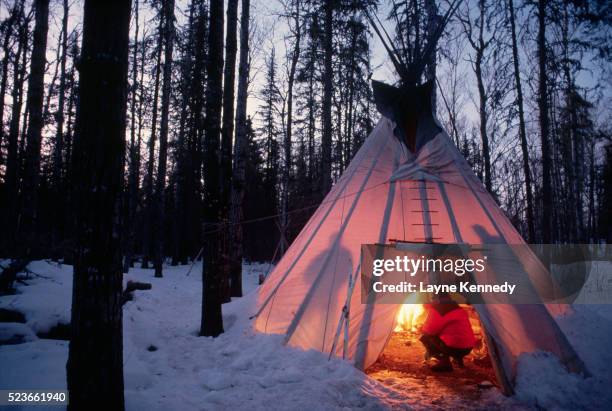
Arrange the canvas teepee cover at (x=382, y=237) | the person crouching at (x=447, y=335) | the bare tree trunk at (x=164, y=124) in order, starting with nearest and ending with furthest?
the canvas teepee cover at (x=382, y=237) → the person crouching at (x=447, y=335) → the bare tree trunk at (x=164, y=124)

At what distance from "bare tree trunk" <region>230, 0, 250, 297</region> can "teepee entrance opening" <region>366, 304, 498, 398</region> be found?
4154mm

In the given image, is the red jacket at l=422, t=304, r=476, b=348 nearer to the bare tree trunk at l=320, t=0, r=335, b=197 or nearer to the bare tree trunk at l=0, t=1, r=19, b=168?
the bare tree trunk at l=320, t=0, r=335, b=197

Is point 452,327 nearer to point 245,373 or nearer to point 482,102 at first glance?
point 245,373

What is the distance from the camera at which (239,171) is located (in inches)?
297

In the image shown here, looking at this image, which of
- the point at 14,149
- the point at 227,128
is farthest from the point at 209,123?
the point at 14,149

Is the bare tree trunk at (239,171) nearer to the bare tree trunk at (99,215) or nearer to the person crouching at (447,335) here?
the person crouching at (447,335)

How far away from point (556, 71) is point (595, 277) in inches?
325

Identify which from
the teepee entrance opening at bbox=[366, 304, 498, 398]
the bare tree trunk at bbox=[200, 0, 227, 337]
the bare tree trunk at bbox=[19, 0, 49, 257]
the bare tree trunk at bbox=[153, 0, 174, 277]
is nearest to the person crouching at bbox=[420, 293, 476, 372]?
the teepee entrance opening at bbox=[366, 304, 498, 398]

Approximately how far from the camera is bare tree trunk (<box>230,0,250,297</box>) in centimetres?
756

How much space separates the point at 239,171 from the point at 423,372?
17.4 feet

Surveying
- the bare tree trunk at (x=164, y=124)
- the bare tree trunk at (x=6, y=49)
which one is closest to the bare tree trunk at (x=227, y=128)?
the bare tree trunk at (x=164, y=124)

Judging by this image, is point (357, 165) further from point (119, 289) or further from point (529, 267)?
point (119, 289)

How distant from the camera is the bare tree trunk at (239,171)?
7.56 meters

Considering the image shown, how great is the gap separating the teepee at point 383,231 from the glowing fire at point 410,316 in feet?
6.45
